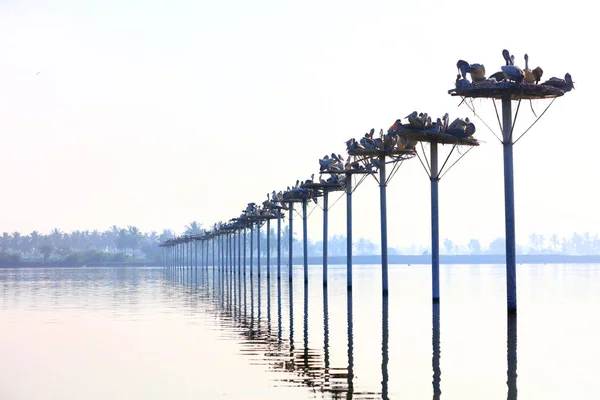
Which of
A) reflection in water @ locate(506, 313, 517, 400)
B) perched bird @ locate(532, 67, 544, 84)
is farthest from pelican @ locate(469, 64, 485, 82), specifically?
reflection in water @ locate(506, 313, 517, 400)

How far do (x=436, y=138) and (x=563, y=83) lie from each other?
852 cm

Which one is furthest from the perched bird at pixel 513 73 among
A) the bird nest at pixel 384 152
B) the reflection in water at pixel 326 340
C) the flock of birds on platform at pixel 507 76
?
the bird nest at pixel 384 152

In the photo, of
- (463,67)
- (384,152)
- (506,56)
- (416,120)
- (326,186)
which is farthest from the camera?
(326,186)

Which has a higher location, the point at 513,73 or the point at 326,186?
the point at 513,73

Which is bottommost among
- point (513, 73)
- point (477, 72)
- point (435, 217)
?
point (435, 217)

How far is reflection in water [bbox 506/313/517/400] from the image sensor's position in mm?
16594

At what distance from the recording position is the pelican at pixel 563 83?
3412 centimetres

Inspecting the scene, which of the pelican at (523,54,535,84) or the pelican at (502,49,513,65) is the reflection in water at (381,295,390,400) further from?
the pelican at (502,49,513,65)

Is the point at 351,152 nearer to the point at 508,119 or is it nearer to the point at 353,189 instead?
the point at 353,189

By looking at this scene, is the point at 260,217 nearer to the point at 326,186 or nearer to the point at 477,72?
the point at 326,186

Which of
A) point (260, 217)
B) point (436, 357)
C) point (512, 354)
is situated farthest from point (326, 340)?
point (260, 217)

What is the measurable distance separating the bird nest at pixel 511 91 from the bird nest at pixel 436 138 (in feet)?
21.2

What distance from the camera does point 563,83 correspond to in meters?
34.2

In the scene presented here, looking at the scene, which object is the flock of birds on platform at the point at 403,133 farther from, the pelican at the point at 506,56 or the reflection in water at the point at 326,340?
the reflection in water at the point at 326,340
